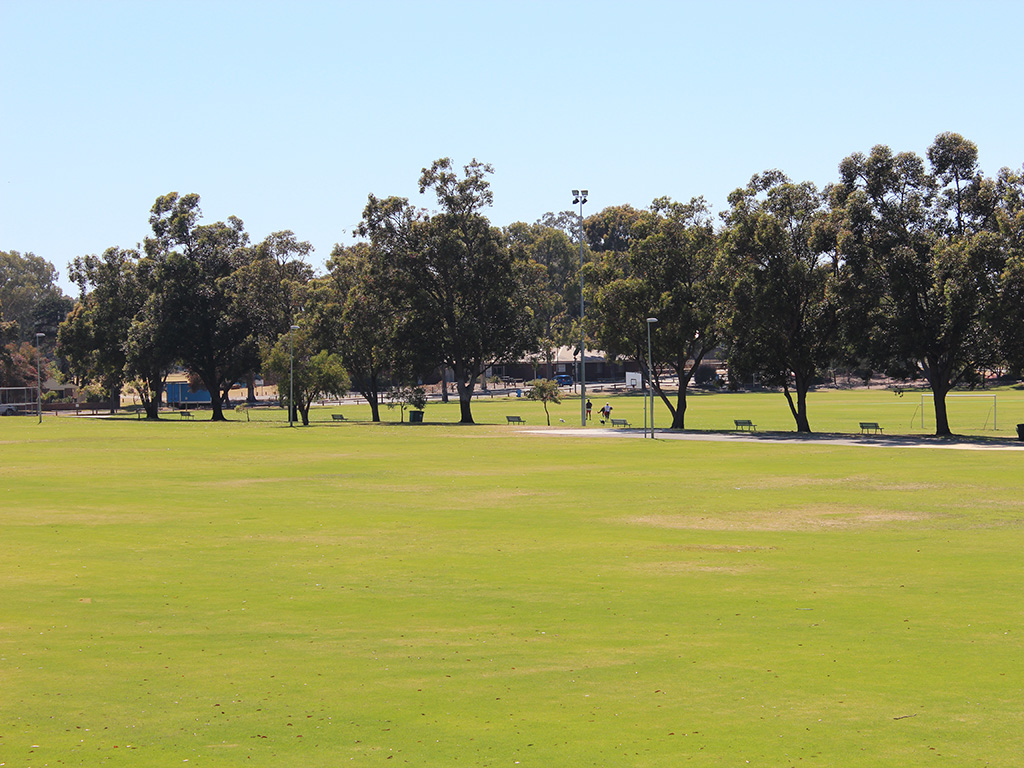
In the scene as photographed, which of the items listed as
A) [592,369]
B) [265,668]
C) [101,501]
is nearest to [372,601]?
[265,668]

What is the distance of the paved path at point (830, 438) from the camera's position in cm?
4997

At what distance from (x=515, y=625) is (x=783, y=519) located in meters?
12.9

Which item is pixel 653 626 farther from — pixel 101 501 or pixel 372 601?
pixel 101 501

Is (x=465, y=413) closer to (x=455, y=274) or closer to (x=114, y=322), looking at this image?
(x=455, y=274)

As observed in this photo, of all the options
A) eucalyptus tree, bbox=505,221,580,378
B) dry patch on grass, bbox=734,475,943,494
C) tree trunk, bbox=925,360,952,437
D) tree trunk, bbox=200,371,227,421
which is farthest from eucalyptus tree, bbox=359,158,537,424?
eucalyptus tree, bbox=505,221,580,378

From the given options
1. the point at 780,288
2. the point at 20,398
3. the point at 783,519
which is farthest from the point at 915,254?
the point at 20,398

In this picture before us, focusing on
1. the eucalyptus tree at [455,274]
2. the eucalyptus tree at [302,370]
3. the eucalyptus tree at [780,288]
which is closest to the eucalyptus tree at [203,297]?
the eucalyptus tree at [302,370]

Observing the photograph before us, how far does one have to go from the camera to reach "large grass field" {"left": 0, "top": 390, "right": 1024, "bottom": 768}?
31.4 ft

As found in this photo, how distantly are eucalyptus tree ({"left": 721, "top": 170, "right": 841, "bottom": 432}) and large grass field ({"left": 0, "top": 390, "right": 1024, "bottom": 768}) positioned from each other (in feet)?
94.9

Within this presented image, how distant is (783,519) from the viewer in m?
25.1

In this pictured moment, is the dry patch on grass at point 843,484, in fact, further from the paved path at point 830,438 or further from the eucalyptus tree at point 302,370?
the eucalyptus tree at point 302,370

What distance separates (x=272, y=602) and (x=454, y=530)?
8.17 m

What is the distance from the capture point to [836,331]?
6147 cm

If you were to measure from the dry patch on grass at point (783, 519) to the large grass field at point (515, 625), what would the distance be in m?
0.17
